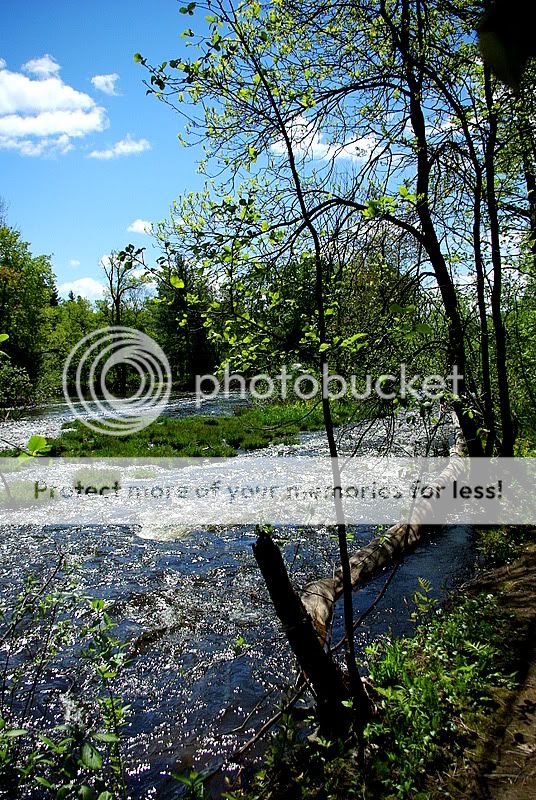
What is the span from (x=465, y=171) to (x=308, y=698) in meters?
5.98

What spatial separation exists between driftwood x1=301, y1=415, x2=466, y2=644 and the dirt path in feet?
3.91

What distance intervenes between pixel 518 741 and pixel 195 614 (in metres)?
3.53

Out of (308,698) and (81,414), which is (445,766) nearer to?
(308,698)

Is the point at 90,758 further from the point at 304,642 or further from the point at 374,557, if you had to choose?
the point at 374,557

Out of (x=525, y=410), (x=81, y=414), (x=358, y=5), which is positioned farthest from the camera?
(x=81, y=414)

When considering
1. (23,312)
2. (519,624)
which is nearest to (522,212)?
(519,624)

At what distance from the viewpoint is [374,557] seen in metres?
6.79

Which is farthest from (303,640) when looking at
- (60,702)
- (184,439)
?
(184,439)

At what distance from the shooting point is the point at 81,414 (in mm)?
24672

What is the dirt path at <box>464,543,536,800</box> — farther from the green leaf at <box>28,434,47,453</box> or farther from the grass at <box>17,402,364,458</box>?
the grass at <box>17,402,364,458</box>

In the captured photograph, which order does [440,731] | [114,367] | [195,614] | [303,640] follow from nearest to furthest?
[440,731]
[303,640]
[195,614]
[114,367]

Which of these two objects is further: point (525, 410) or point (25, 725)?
point (525, 410)

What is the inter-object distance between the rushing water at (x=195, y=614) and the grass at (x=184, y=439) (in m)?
5.83

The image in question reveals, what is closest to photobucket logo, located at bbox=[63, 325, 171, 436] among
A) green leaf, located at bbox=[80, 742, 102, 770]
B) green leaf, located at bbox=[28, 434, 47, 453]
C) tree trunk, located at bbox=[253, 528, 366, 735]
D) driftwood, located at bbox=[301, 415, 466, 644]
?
driftwood, located at bbox=[301, 415, 466, 644]
